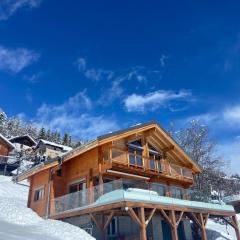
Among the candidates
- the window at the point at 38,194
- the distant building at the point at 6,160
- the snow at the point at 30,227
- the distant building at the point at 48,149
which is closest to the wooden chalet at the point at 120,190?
the window at the point at 38,194

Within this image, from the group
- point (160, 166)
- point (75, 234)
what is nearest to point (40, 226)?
point (75, 234)

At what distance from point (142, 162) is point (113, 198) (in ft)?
22.4

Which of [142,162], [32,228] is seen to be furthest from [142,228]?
[142,162]

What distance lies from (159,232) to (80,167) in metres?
7.23

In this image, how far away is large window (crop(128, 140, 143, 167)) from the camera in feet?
73.3

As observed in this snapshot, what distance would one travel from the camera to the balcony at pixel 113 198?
1652 centimetres

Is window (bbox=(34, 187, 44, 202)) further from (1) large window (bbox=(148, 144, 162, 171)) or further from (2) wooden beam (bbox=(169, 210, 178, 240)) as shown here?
(2) wooden beam (bbox=(169, 210, 178, 240))

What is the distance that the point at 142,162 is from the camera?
22984 mm

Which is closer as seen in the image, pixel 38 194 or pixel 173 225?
pixel 173 225

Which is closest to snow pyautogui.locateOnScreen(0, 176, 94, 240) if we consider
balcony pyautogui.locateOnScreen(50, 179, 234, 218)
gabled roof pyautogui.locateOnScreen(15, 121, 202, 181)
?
balcony pyautogui.locateOnScreen(50, 179, 234, 218)

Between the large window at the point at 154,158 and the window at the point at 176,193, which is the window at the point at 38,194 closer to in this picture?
the large window at the point at 154,158

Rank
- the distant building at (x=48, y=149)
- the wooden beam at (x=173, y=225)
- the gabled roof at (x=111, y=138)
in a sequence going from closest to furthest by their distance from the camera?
the wooden beam at (x=173, y=225), the gabled roof at (x=111, y=138), the distant building at (x=48, y=149)

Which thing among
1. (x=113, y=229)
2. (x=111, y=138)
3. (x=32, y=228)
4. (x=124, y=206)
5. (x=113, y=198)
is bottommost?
(x=32, y=228)

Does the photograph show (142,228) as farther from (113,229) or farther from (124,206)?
(113,229)
